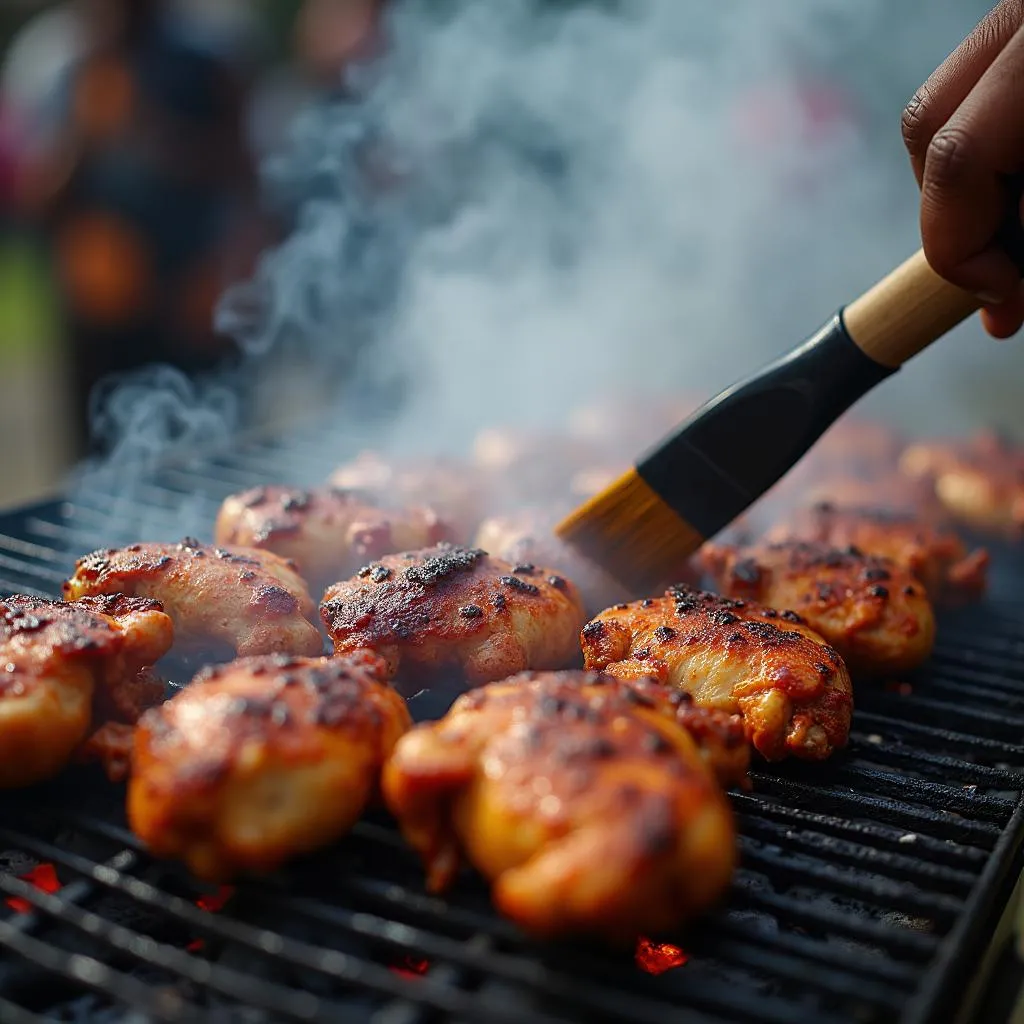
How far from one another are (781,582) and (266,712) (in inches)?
80.2

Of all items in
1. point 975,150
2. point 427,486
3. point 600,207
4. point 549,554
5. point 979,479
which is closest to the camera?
point 975,150

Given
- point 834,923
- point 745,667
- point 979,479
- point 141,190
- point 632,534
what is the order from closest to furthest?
point 834,923, point 745,667, point 632,534, point 979,479, point 141,190

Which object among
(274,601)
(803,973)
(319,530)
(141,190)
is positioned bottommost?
(803,973)

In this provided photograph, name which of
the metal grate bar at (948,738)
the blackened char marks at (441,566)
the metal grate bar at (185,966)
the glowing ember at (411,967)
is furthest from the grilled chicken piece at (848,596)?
the metal grate bar at (185,966)

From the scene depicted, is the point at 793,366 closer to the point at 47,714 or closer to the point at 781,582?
the point at 781,582

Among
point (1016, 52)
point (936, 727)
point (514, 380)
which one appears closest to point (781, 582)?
point (936, 727)

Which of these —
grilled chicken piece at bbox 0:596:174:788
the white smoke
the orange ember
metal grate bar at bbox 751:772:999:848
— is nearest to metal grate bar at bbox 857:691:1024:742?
metal grate bar at bbox 751:772:999:848

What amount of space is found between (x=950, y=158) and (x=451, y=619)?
1.71m

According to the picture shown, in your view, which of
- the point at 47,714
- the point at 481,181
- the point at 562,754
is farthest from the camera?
the point at 481,181

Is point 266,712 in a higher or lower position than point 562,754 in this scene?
higher

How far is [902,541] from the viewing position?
414 centimetres

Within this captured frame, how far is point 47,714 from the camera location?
7.68ft

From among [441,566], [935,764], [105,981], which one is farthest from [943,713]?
[105,981]

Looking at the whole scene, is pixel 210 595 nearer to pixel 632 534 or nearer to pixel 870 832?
pixel 632 534
